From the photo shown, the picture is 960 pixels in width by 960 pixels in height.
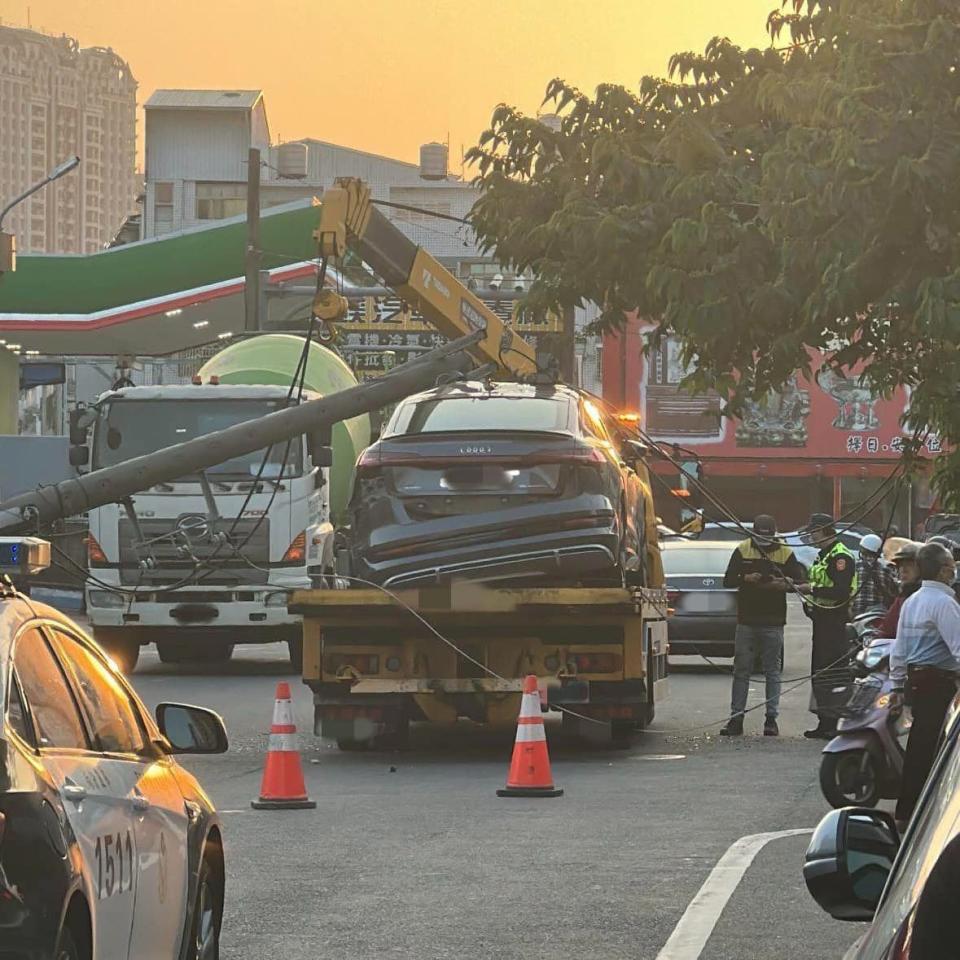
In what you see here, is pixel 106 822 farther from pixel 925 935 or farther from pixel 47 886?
pixel 925 935

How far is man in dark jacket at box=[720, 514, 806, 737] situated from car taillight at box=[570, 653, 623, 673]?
237 centimetres

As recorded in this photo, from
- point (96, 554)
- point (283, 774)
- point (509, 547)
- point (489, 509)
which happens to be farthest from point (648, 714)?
point (96, 554)

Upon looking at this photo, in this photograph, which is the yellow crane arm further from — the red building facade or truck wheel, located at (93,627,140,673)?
the red building facade

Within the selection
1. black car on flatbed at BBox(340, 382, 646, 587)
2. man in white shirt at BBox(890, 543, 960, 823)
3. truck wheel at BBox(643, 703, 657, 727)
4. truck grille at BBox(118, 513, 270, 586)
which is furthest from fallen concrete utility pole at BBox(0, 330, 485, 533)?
man in white shirt at BBox(890, 543, 960, 823)

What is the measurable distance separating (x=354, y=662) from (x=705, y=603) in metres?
10.2

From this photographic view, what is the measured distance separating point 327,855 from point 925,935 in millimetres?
8718

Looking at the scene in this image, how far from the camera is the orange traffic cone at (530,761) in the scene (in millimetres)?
14391

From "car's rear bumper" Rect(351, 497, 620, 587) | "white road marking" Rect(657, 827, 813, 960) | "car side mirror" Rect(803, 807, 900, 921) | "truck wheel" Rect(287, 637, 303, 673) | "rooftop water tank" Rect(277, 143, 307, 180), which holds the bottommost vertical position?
"truck wheel" Rect(287, 637, 303, 673)

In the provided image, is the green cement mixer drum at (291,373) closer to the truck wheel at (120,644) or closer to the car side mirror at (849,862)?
the truck wheel at (120,644)

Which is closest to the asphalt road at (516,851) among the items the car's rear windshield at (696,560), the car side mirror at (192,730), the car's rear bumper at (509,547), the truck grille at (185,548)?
the car's rear bumper at (509,547)

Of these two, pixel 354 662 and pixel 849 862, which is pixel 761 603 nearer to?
pixel 354 662

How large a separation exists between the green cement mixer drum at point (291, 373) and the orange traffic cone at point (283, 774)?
46.7ft

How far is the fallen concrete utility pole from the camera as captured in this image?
16.7 metres

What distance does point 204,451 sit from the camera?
18156mm
